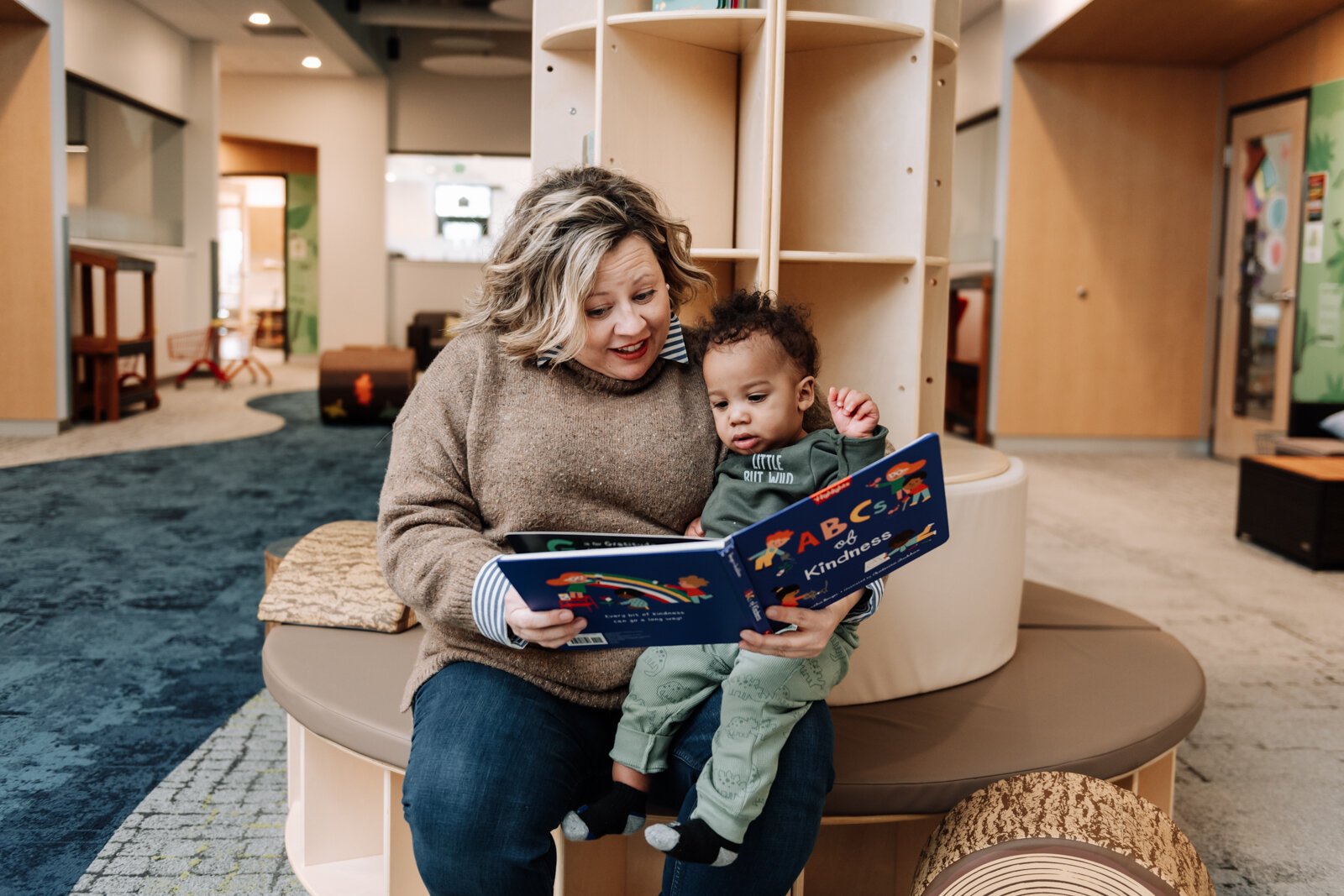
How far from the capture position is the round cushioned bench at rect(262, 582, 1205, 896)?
5.72ft

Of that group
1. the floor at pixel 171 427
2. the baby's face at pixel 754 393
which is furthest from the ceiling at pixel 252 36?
the baby's face at pixel 754 393

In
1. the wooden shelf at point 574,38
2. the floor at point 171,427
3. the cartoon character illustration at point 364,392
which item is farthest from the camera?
the cartoon character illustration at point 364,392

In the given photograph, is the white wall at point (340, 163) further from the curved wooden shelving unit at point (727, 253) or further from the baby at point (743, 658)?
the baby at point (743, 658)

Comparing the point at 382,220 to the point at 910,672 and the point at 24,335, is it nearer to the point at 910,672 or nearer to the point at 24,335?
the point at 24,335

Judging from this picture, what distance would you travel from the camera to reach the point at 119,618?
3.38m

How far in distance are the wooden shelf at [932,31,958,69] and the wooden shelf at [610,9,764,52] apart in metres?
0.38

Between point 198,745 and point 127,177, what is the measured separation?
8.92 m

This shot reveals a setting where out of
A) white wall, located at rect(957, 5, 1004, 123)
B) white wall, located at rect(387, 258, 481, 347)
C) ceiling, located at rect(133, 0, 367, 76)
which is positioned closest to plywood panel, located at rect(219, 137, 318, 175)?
ceiling, located at rect(133, 0, 367, 76)

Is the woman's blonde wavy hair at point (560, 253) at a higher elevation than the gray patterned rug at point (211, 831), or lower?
higher

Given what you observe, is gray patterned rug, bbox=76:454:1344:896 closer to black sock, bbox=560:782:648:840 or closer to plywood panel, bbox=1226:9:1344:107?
black sock, bbox=560:782:648:840

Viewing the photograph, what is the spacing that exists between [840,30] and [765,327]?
86 centimetres

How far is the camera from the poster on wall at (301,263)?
49.9 ft

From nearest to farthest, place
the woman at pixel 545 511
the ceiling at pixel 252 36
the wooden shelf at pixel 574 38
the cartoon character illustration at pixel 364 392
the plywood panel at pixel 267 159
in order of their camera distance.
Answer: the woman at pixel 545 511 → the wooden shelf at pixel 574 38 → the cartoon character illustration at pixel 364 392 → the ceiling at pixel 252 36 → the plywood panel at pixel 267 159

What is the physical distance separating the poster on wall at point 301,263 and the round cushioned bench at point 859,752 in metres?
13.7
